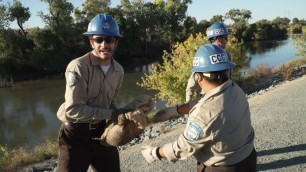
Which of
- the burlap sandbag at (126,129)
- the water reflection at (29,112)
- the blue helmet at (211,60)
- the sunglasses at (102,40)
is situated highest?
the sunglasses at (102,40)

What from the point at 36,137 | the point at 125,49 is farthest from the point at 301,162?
the point at 125,49

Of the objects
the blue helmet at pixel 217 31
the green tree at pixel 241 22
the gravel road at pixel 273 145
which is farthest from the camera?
the green tree at pixel 241 22

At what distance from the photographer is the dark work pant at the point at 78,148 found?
10.6ft

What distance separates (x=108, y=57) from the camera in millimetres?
3268

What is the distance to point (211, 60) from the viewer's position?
254 centimetres

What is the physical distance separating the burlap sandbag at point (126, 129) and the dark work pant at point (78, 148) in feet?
0.45

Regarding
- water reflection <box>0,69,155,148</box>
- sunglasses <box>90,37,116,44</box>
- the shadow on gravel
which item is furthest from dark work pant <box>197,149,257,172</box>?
water reflection <box>0,69,155,148</box>

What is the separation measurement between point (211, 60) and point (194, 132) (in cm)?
57

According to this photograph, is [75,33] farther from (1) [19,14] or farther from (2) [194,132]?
(2) [194,132]

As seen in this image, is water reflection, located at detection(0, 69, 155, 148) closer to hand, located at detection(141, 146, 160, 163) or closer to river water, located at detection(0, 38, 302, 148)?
river water, located at detection(0, 38, 302, 148)

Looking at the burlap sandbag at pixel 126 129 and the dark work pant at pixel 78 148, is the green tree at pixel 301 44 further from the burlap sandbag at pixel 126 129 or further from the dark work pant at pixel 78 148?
the dark work pant at pixel 78 148

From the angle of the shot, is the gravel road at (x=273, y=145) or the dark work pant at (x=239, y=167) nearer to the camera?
the dark work pant at (x=239, y=167)

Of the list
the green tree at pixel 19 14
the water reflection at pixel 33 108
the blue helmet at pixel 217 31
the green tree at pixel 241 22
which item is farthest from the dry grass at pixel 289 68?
the green tree at pixel 241 22

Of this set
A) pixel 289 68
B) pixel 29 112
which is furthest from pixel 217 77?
pixel 289 68
